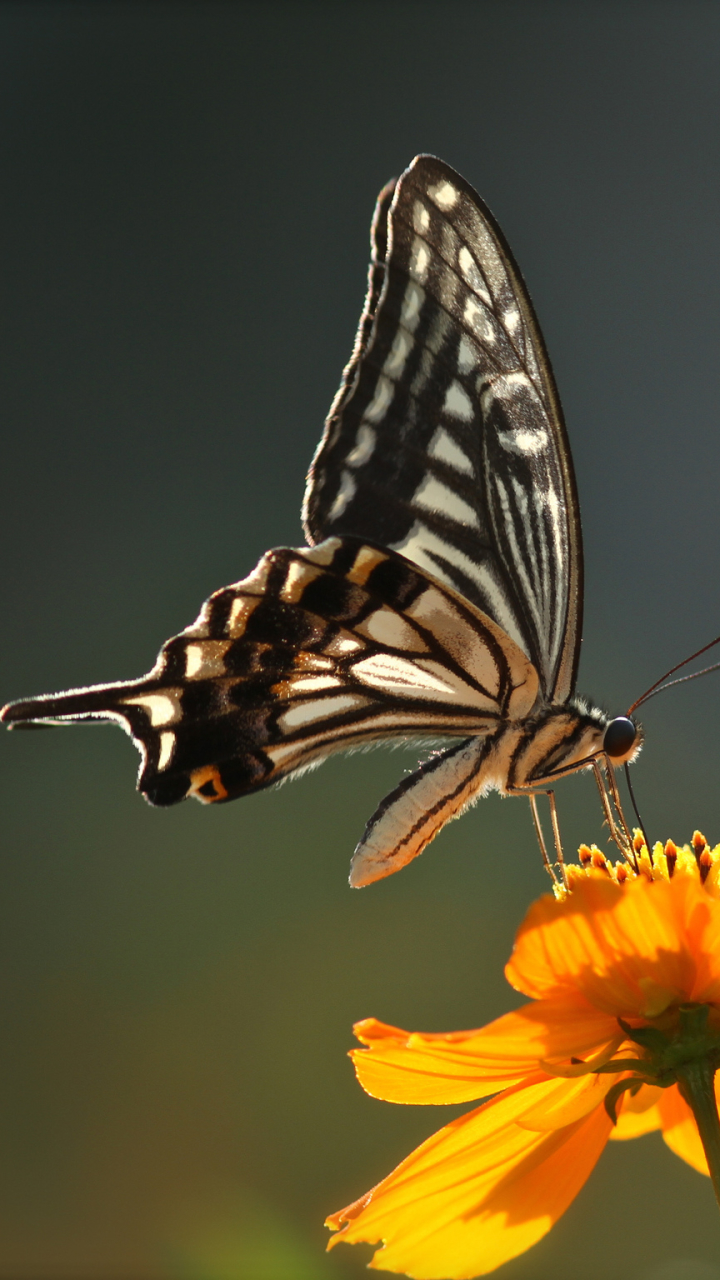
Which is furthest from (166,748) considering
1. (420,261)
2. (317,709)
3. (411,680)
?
(420,261)

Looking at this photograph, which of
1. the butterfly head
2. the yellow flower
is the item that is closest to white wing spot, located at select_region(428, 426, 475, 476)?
the butterfly head

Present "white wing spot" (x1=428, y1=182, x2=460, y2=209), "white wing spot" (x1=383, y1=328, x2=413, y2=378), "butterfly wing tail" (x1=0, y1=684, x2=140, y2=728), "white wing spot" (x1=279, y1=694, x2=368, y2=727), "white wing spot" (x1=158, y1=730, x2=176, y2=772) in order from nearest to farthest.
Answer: "butterfly wing tail" (x1=0, y1=684, x2=140, y2=728) → "white wing spot" (x1=158, y1=730, x2=176, y2=772) → "white wing spot" (x1=279, y1=694, x2=368, y2=727) → "white wing spot" (x1=428, y1=182, x2=460, y2=209) → "white wing spot" (x1=383, y1=328, x2=413, y2=378)

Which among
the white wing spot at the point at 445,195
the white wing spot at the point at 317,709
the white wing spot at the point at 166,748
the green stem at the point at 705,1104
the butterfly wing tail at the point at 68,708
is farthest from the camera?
the white wing spot at the point at 445,195

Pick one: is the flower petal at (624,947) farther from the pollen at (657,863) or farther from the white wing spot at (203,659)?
the white wing spot at (203,659)

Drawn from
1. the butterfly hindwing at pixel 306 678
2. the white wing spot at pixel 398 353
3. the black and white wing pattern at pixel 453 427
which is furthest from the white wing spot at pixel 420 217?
the butterfly hindwing at pixel 306 678

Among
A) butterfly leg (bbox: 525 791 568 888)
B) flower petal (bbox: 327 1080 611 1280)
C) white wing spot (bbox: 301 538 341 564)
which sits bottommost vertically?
flower petal (bbox: 327 1080 611 1280)

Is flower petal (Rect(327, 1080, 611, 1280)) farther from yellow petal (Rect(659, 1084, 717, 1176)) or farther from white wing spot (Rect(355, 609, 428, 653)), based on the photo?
white wing spot (Rect(355, 609, 428, 653))
